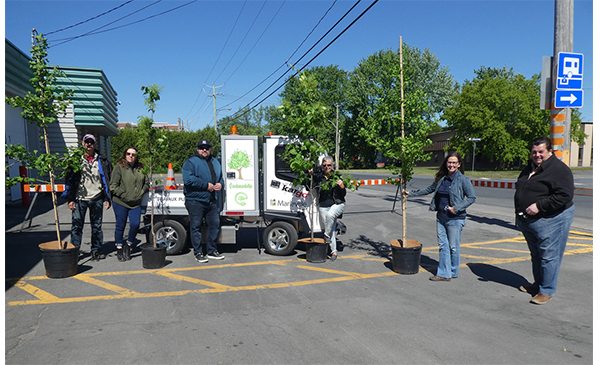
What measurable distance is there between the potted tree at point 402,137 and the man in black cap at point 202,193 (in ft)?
8.74

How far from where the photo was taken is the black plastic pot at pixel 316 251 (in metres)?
6.38

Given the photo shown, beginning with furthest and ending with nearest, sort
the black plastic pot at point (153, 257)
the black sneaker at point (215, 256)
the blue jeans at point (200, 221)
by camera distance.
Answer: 1. the black sneaker at point (215, 256)
2. the blue jeans at point (200, 221)
3. the black plastic pot at point (153, 257)

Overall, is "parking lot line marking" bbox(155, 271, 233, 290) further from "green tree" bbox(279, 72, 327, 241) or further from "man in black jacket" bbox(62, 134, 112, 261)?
"green tree" bbox(279, 72, 327, 241)

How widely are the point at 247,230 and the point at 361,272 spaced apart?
4.15 meters

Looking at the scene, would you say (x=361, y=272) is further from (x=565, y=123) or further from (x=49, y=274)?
(x=565, y=123)

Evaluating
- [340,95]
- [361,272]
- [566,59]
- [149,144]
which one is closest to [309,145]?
[361,272]

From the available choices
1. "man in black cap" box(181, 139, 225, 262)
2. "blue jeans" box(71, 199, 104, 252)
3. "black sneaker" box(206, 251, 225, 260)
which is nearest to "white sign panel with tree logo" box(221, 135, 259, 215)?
"man in black cap" box(181, 139, 225, 262)

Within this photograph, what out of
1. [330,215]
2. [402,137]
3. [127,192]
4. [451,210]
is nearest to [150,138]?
[127,192]

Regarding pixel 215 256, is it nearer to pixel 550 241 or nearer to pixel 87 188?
pixel 87 188

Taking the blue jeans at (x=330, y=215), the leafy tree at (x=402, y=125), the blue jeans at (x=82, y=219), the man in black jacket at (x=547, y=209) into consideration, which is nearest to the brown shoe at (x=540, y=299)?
the man in black jacket at (x=547, y=209)

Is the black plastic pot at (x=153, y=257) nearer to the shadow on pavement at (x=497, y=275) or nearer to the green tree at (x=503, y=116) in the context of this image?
the shadow on pavement at (x=497, y=275)

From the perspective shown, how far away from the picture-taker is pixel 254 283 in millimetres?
5434

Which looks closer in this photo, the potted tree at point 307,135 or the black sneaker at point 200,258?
the potted tree at point 307,135

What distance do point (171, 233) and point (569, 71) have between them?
7.89m
